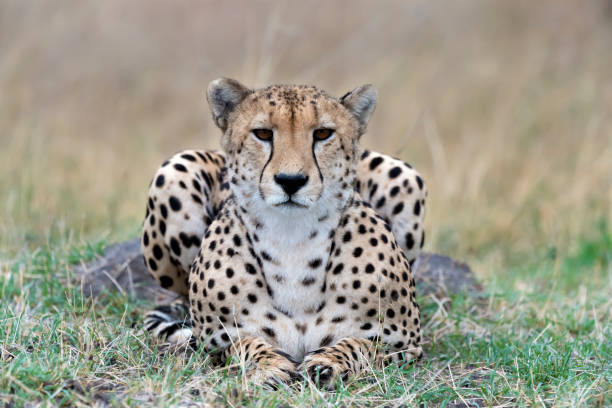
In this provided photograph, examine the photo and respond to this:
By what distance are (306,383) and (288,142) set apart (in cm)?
77

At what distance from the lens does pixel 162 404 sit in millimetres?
2293

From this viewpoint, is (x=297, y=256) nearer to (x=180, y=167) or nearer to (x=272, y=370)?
(x=272, y=370)

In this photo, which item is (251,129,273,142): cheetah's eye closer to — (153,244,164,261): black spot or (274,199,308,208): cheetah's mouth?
(274,199,308,208): cheetah's mouth

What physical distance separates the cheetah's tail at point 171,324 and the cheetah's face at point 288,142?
0.66m

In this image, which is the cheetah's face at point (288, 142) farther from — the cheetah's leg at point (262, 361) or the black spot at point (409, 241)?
the black spot at point (409, 241)

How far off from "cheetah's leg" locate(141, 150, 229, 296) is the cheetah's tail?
113 millimetres

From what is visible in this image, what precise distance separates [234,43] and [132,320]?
22.6 ft

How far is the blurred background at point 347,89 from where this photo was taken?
580 centimetres

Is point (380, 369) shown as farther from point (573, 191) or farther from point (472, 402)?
point (573, 191)

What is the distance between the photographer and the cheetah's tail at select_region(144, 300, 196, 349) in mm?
3174

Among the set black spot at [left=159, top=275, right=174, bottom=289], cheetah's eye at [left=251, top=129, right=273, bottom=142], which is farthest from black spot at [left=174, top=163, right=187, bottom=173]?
cheetah's eye at [left=251, top=129, right=273, bottom=142]

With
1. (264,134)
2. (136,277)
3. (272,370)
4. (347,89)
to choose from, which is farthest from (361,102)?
(347,89)

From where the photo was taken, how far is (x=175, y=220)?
3.46 meters

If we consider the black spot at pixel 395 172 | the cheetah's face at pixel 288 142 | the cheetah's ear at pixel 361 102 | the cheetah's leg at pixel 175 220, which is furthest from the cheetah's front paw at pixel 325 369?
the black spot at pixel 395 172
